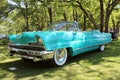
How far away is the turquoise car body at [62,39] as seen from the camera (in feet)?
18.9

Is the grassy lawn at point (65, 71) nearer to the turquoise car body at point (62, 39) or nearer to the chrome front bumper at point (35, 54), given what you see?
the chrome front bumper at point (35, 54)

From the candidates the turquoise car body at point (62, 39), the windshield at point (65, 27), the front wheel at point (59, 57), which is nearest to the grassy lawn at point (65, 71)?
the front wheel at point (59, 57)

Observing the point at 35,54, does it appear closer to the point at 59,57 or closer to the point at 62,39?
the point at 59,57

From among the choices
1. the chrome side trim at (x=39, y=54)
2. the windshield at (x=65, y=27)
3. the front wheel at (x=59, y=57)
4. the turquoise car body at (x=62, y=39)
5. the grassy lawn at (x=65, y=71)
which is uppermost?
the windshield at (x=65, y=27)

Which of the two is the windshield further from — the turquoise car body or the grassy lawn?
the grassy lawn

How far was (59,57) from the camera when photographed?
6.39 metres

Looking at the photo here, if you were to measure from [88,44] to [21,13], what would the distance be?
1672cm

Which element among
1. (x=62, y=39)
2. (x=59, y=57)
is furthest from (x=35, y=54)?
(x=62, y=39)

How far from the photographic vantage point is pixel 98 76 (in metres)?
5.23

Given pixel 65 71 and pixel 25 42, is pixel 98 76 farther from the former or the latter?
pixel 25 42

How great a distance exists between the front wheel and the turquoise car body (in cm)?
19

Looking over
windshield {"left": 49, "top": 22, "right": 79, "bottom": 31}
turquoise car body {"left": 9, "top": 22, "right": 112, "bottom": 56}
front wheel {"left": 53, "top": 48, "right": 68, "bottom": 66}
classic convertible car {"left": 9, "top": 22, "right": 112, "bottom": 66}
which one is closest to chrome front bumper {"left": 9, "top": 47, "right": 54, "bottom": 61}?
classic convertible car {"left": 9, "top": 22, "right": 112, "bottom": 66}

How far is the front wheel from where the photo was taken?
616cm

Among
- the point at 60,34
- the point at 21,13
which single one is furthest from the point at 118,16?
the point at 60,34
